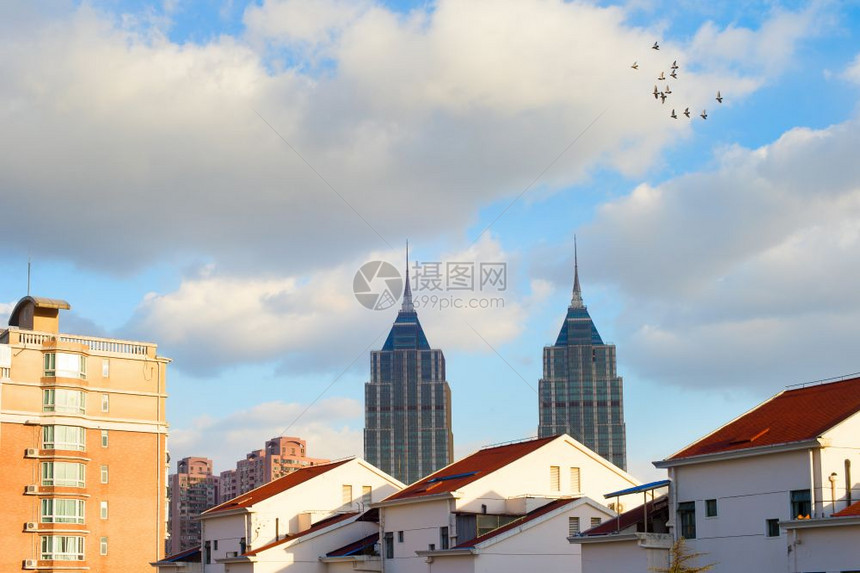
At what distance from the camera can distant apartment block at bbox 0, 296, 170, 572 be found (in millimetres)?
102875

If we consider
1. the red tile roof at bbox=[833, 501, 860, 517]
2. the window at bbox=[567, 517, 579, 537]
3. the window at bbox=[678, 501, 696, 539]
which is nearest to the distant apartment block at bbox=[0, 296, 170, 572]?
the window at bbox=[567, 517, 579, 537]

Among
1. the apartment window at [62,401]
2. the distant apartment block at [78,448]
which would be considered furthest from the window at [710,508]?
the apartment window at [62,401]

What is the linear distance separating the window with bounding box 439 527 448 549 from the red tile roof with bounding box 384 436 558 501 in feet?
7.23

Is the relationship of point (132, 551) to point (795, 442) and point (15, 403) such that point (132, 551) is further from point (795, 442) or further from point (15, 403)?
point (795, 442)

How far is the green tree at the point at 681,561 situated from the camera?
53022 millimetres

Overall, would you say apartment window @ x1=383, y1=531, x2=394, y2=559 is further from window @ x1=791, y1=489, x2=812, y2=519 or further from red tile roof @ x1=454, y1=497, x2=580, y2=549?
window @ x1=791, y1=489, x2=812, y2=519

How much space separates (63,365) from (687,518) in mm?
66221

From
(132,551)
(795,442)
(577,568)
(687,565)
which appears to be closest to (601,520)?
(577,568)

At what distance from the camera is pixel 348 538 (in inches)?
3214

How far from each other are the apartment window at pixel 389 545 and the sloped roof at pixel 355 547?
2837 mm

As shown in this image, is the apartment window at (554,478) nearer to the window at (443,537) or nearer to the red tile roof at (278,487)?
the window at (443,537)

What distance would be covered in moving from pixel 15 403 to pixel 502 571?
54.3 m

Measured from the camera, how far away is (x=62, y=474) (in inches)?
4122

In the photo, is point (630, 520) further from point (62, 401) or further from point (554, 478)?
point (62, 401)
